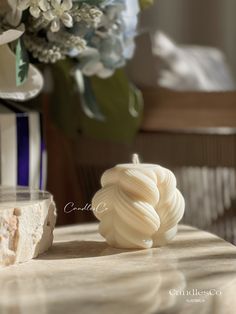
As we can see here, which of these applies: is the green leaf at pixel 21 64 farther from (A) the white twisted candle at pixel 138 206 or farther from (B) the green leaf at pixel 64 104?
(B) the green leaf at pixel 64 104

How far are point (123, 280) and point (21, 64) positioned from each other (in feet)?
1.17

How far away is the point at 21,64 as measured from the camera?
0.90m

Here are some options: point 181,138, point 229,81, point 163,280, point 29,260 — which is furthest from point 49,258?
point 229,81

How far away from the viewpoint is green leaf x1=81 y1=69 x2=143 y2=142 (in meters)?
1.22

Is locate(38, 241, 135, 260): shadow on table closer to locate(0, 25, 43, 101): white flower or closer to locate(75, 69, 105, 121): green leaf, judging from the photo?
locate(0, 25, 43, 101): white flower

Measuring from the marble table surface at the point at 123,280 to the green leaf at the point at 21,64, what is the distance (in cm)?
22

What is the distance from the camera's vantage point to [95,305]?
58 centimetres

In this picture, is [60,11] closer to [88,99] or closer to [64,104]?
[88,99]

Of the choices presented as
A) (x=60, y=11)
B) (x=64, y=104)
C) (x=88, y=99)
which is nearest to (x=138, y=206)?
(x=60, y=11)

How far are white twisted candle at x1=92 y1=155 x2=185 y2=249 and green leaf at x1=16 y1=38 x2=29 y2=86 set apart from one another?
0.20 meters

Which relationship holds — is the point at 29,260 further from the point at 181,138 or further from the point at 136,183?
the point at 181,138

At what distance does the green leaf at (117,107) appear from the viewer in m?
1.22

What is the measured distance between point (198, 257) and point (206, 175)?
2.06ft

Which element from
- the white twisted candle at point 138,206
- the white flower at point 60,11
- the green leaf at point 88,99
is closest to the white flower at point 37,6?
the white flower at point 60,11
